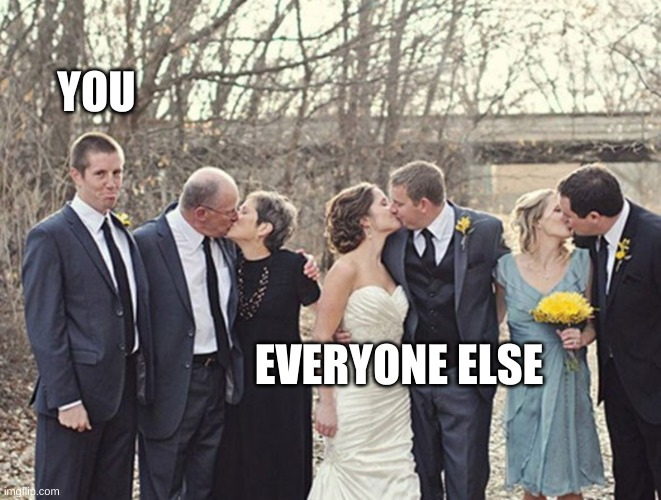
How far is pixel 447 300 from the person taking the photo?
6266 millimetres

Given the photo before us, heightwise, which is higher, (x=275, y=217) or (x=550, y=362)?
(x=275, y=217)

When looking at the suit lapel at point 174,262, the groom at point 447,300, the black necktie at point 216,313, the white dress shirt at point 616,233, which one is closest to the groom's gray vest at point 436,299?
the groom at point 447,300

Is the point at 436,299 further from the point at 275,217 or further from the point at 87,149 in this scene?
the point at 87,149

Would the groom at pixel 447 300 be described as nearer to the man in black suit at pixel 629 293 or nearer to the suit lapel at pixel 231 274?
the man in black suit at pixel 629 293

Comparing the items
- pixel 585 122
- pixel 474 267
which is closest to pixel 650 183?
pixel 585 122

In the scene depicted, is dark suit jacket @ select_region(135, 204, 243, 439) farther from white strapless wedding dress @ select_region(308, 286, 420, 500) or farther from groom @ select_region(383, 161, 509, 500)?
groom @ select_region(383, 161, 509, 500)

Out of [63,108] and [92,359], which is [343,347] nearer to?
[92,359]

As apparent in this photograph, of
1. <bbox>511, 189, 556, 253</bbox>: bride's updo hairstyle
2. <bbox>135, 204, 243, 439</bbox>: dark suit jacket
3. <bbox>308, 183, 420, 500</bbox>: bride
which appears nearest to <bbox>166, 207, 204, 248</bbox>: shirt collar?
<bbox>135, 204, 243, 439</bbox>: dark suit jacket

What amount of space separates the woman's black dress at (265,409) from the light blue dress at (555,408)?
1192 millimetres

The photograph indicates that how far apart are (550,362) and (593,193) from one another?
1086mm

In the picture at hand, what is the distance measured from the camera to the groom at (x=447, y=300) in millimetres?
6270

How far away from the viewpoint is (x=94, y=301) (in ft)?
18.5

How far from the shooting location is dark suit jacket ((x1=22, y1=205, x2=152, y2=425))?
217 inches

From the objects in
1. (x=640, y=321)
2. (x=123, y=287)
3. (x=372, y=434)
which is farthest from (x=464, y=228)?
(x=123, y=287)
